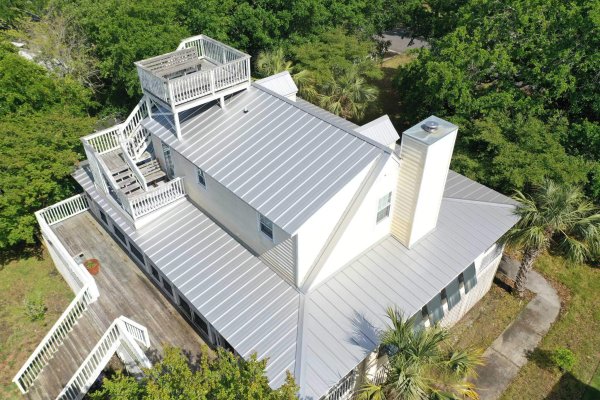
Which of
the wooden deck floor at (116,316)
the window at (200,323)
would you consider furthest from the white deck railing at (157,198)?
the window at (200,323)

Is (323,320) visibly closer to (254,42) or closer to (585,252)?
Result: (585,252)

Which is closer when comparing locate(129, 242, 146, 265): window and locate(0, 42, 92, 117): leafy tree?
locate(129, 242, 146, 265): window

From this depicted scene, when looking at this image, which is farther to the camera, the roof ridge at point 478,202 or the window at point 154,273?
the roof ridge at point 478,202

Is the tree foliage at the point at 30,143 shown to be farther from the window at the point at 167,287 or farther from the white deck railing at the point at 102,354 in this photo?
the white deck railing at the point at 102,354

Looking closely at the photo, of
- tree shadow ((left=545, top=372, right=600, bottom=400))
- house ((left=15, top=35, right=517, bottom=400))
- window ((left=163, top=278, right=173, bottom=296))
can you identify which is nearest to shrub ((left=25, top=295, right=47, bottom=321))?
house ((left=15, top=35, right=517, bottom=400))

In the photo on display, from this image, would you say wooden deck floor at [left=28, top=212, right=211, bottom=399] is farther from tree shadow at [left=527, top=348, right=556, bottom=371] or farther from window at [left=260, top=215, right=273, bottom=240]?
tree shadow at [left=527, top=348, right=556, bottom=371]
